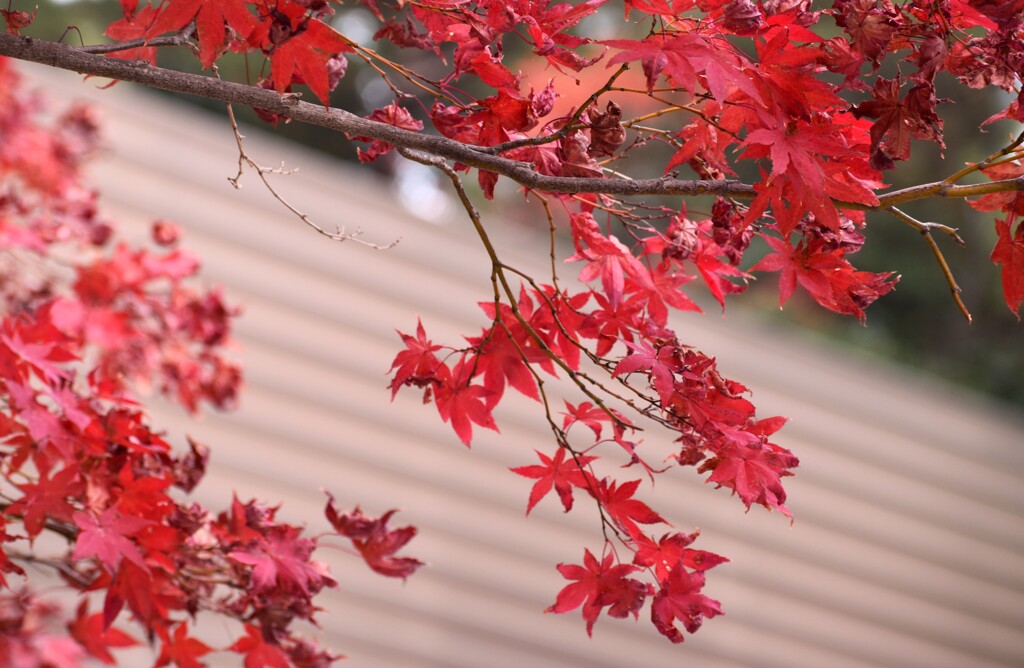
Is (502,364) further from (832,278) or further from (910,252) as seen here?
(910,252)

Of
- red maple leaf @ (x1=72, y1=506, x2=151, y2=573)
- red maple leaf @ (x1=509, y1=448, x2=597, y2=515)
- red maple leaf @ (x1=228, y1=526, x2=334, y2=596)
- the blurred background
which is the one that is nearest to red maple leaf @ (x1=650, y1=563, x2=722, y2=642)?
red maple leaf @ (x1=509, y1=448, x2=597, y2=515)

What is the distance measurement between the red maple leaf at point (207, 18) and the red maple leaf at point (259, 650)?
614 millimetres

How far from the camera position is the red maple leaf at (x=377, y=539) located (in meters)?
1.13

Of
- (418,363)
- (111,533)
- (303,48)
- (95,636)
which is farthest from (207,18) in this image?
(95,636)

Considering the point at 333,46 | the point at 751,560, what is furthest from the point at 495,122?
the point at 751,560

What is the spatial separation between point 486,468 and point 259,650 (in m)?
2.38

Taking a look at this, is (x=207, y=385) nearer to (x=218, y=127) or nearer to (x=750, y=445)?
(x=750, y=445)

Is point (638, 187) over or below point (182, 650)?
over

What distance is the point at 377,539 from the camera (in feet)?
3.75

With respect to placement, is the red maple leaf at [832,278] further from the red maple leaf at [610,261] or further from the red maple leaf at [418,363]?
the red maple leaf at [418,363]

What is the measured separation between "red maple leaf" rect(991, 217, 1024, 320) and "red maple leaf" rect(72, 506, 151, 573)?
80 centimetres

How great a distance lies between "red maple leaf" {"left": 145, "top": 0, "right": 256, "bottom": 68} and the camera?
33.3 inches

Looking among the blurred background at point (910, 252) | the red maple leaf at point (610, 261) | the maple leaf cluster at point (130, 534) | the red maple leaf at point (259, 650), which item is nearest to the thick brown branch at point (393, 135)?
the red maple leaf at point (610, 261)

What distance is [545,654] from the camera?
3.53 meters
